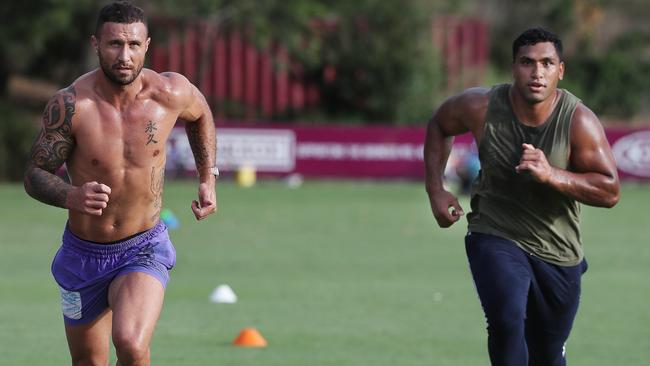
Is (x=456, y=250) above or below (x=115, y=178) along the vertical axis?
below

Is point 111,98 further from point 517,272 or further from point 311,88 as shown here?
point 311,88

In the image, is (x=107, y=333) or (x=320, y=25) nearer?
(x=107, y=333)

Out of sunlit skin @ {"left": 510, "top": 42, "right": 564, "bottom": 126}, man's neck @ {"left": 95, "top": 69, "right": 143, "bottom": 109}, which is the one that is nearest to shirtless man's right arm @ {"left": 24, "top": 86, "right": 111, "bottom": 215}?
man's neck @ {"left": 95, "top": 69, "right": 143, "bottom": 109}

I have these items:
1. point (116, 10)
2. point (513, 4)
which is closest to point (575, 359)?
point (116, 10)

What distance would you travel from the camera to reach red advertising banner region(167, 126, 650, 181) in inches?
1239

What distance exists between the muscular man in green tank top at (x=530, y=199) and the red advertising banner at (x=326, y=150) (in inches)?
924

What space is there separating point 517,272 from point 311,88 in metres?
34.6

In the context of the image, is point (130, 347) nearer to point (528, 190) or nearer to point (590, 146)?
point (528, 190)

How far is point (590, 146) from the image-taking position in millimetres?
7605

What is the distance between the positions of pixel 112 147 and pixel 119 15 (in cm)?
71

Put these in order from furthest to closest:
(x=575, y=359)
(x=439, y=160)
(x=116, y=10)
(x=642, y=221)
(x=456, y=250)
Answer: (x=642, y=221) < (x=456, y=250) < (x=575, y=359) < (x=439, y=160) < (x=116, y=10)

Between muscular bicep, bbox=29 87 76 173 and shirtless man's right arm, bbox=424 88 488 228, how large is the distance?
2120 millimetres

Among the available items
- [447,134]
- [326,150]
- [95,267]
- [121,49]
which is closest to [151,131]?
[121,49]

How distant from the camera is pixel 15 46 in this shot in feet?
130
